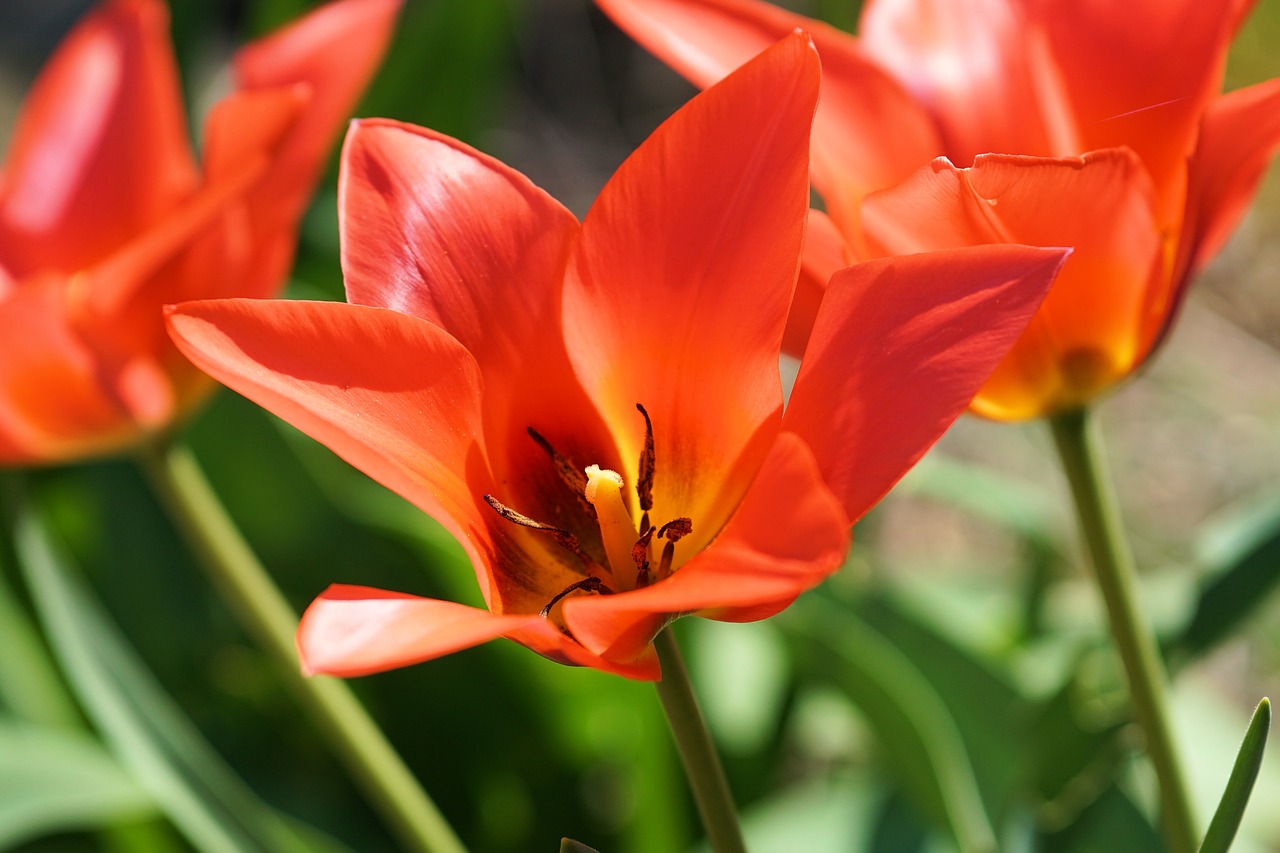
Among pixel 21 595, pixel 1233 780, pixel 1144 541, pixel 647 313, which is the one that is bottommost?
pixel 1144 541

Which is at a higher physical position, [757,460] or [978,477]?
[757,460]

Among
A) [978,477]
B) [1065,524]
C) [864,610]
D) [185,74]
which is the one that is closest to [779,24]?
[864,610]

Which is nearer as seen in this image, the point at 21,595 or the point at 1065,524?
the point at 21,595

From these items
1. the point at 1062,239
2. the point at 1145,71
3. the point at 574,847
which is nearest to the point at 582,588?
the point at 574,847

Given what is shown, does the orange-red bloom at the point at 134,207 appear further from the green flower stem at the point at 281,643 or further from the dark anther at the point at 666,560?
the dark anther at the point at 666,560

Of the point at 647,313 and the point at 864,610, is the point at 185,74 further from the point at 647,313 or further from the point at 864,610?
the point at 647,313

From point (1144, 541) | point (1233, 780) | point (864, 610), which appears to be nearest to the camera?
point (1233, 780)
